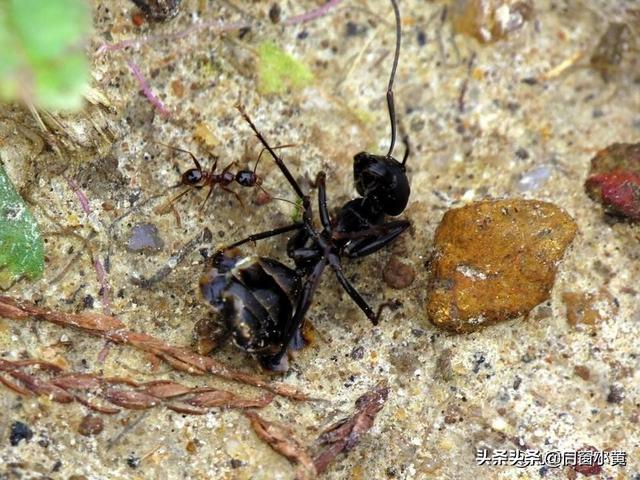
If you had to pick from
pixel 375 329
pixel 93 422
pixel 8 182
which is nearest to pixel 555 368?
pixel 375 329

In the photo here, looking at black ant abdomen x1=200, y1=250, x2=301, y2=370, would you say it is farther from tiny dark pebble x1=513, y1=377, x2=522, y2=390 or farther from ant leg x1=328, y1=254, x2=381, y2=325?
tiny dark pebble x1=513, y1=377, x2=522, y2=390

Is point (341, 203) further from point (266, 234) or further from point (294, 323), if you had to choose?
point (294, 323)

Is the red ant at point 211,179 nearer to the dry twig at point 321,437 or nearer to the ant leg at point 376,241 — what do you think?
the ant leg at point 376,241

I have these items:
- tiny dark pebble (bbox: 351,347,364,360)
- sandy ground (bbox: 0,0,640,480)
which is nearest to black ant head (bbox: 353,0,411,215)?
sandy ground (bbox: 0,0,640,480)

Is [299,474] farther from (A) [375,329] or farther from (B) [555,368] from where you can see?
(B) [555,368]

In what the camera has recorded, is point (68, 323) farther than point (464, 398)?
No

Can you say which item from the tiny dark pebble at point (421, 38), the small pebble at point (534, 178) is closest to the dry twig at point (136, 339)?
the small pebble at point (534, 178)
